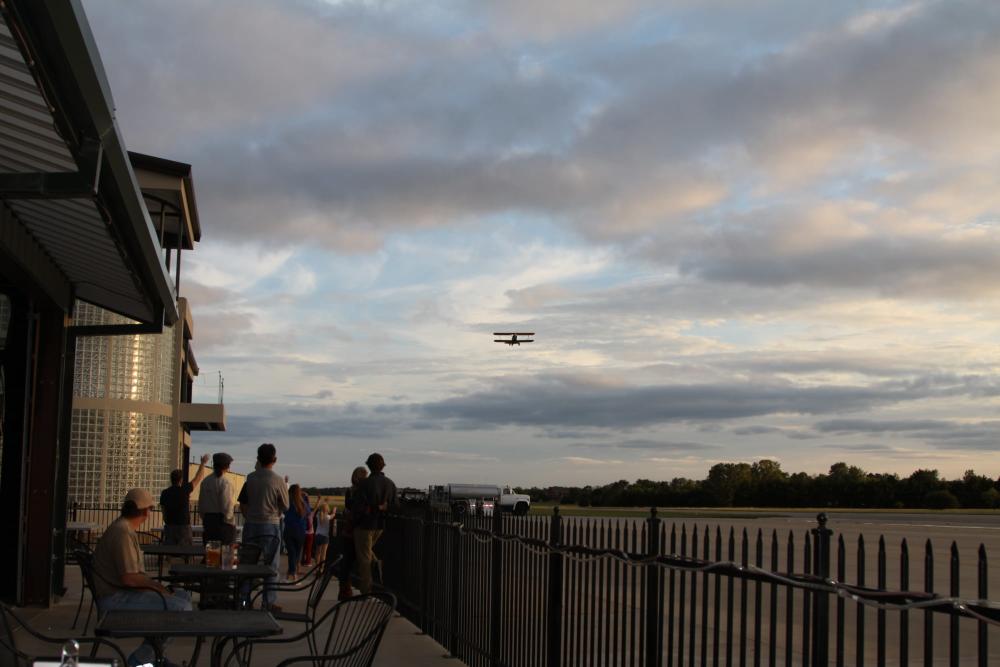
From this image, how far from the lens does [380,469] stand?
14.1m

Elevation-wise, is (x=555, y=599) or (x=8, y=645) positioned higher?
(x=8, y=645)

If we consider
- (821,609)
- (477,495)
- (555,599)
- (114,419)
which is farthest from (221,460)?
(477,495)

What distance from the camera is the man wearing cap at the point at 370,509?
550 inches

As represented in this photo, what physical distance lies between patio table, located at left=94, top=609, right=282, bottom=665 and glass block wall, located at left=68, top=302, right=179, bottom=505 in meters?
20.5

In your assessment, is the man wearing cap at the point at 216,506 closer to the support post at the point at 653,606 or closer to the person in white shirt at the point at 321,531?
the support post at the point at 653,606

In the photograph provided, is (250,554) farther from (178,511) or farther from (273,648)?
(178,511)

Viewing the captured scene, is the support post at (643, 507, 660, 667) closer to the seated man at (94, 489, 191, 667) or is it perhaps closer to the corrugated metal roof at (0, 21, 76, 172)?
the seated man at (94, 489, 191, 667)

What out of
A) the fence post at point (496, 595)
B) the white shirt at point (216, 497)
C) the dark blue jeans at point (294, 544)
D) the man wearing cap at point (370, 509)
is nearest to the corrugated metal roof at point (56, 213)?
the white shirt at point (216, 497)

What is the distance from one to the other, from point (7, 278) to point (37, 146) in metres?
4.79

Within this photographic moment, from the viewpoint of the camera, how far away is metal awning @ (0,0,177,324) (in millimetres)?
5047

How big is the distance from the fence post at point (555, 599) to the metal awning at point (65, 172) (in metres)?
3.53

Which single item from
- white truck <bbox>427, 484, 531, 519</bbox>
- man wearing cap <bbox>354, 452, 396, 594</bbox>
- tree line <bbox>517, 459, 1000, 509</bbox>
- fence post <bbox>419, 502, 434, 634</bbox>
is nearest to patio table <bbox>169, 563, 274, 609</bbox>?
fence post <bbox>419, 502, 434, 634</bbox>

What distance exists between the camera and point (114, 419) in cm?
2744

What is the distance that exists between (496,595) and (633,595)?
259 cm
